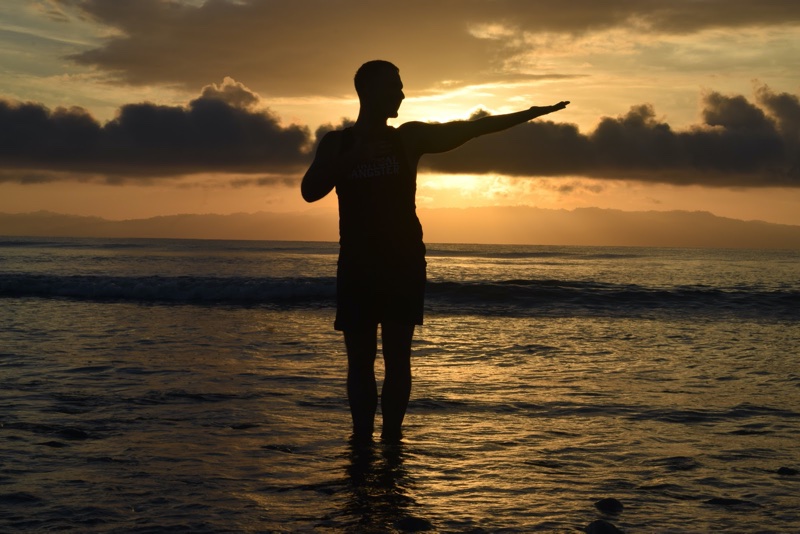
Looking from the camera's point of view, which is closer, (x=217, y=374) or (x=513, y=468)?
(x=513, y=468)

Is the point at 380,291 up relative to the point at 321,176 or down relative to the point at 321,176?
down

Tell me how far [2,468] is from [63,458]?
330mm

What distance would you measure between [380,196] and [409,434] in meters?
1.72

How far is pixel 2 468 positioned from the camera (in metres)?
4.01

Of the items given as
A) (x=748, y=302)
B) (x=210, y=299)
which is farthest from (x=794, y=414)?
(x=210, y=299)

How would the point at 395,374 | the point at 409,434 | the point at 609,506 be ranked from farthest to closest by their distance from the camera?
the point at 409,434 → the point at 395,374 → the point at 609,506

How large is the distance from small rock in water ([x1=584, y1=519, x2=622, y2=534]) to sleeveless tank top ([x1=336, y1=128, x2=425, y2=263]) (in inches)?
70.2

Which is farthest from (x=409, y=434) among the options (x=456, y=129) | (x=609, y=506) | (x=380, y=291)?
(x=456, y=129)

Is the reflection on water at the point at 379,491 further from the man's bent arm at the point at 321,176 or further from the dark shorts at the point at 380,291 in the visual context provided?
the man's bent arm at the point at 321,176

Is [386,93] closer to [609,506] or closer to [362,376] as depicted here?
[362,376]

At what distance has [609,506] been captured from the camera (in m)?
3.51

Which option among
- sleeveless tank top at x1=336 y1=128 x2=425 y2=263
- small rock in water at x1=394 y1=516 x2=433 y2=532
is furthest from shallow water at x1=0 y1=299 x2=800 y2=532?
sleeveless tank top at x1=336 y1=128 x2=425 y2=263

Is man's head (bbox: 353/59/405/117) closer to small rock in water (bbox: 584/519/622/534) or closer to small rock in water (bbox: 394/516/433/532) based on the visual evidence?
small rock in water (bbox: 394/516/433/532)

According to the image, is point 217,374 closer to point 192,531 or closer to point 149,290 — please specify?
point 192,531
